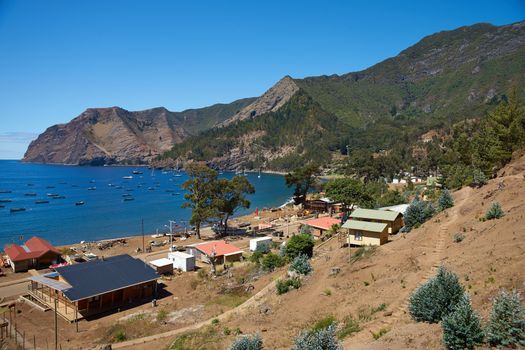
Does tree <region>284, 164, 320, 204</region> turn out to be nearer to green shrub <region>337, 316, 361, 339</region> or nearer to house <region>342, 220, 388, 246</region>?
house <region>342, 220, 388, 246</region>

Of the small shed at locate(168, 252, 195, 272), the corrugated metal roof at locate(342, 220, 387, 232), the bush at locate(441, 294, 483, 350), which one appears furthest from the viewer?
the small shed at locate(168, 252, 195, 272)

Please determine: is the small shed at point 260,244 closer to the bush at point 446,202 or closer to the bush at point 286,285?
the bush at point 286,285

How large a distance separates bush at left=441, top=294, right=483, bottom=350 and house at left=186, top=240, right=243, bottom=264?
110ft

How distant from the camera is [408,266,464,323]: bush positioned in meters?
14.8

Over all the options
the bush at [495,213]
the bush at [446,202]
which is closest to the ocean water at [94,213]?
the bush at [446,202]

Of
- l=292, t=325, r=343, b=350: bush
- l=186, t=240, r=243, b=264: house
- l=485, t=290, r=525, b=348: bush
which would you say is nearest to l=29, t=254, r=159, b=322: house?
l=186, t=240, r=243, b=264: house

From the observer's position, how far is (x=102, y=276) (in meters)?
33.4

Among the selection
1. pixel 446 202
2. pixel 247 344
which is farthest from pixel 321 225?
pixel 247 344

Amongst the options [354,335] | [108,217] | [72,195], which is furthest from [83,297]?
[72,195]

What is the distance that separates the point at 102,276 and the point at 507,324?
Answer: 3124 centimetres

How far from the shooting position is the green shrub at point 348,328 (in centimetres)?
1680

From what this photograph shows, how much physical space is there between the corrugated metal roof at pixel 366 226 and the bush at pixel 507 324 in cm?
2319

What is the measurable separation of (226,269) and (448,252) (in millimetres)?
23296

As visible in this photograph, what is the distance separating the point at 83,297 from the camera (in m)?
30.0
